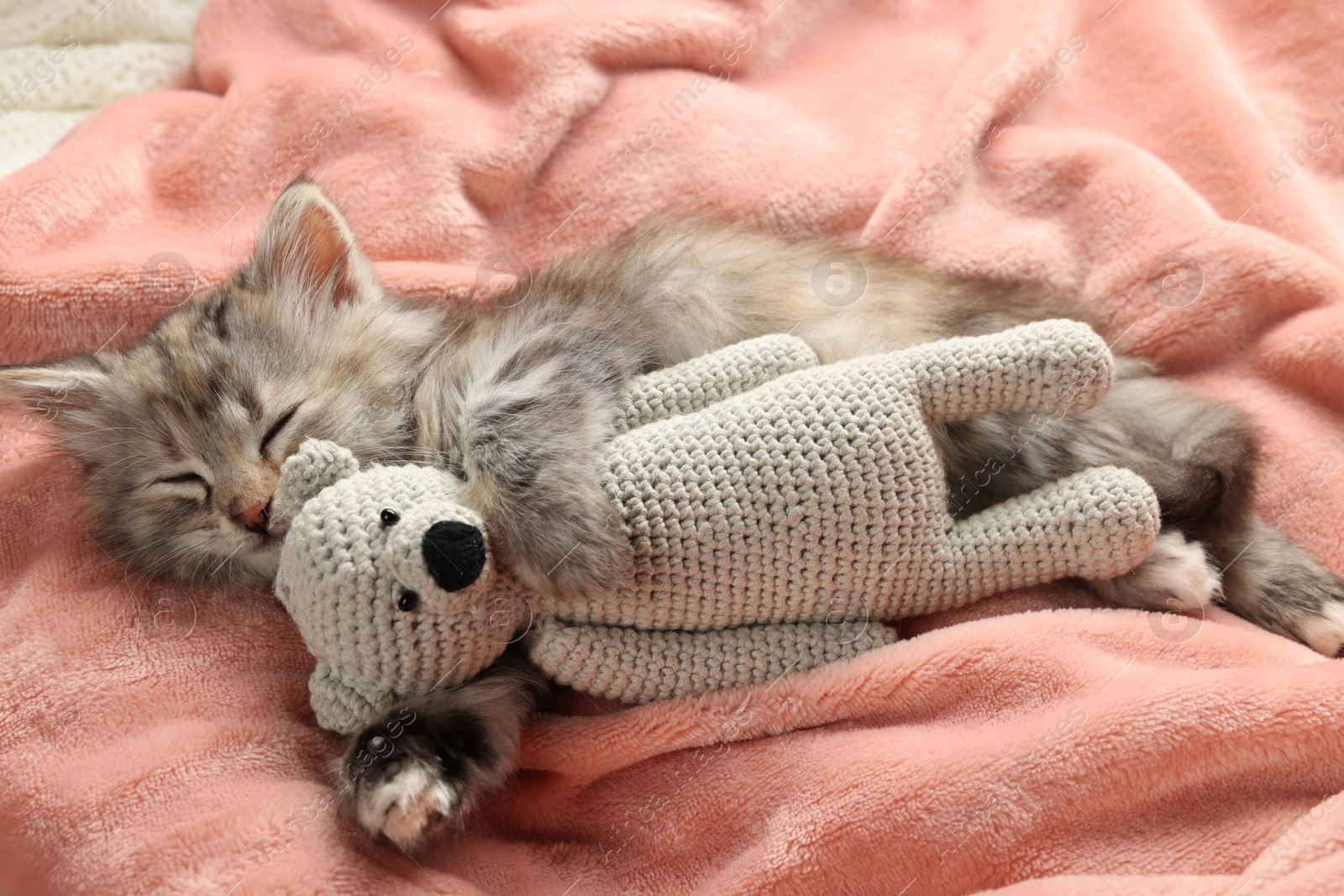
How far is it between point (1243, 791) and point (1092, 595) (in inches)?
13.6

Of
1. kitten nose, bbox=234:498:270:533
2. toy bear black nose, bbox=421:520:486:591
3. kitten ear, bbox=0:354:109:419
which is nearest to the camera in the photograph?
toy bear black nose, bbox=421:520:486:591

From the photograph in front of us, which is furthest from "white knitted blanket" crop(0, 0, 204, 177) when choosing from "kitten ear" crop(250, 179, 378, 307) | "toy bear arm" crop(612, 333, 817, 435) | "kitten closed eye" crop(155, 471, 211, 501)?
"toy bear arm" crop(612, 333, 817, 435)

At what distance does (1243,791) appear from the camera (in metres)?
1.13

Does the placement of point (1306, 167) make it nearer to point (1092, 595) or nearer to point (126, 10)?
point (1092, 595)

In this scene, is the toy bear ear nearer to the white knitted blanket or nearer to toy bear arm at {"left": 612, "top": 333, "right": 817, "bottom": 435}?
toy bear arm at {"left": 612, "top": 333, "right": 817, "bottom": 435}

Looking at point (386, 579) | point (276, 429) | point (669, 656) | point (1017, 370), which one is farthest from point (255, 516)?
point (1017, 370)

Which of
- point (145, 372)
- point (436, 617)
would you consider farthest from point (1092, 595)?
point (145, 372)

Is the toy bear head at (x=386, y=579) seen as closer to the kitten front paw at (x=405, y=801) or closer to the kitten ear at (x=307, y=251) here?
the kitten front paw at (x=405, y=801)

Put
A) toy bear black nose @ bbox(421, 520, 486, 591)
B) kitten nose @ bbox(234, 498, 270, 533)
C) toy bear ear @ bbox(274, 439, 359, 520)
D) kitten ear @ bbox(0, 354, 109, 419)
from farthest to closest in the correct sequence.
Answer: kitten ear @ bbox(0, 354, 109, 419) → kitten nose @ bbox(234, 498, 270, 533) → toy bear ear @ bbox(274, 439, 359, 520) → toy bear black nose @ bbox(421, 520, 486, 591)

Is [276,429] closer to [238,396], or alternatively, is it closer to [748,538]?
[238,396]

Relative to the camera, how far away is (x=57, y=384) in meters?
1.49

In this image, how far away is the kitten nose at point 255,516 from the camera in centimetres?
134

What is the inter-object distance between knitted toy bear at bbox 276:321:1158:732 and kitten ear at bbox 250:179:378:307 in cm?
44

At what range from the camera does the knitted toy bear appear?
Result: 1.12 meters
